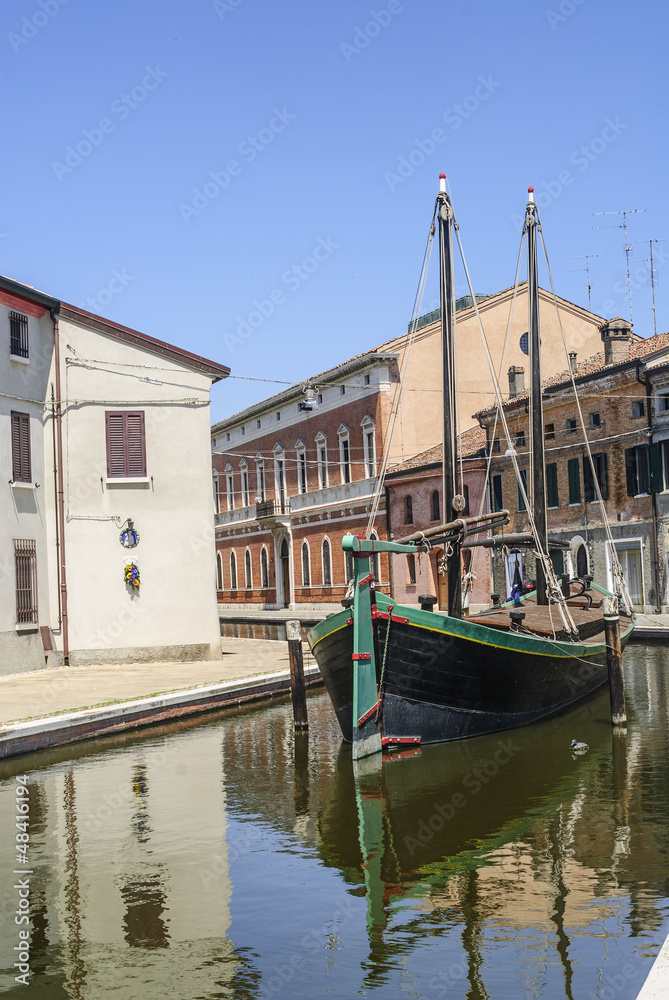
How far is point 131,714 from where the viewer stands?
53.8 ft

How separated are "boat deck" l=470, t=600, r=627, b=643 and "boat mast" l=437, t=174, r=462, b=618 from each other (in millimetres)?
1081

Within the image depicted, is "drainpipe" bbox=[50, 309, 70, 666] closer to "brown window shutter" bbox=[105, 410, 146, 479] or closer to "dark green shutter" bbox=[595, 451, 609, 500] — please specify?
"brown window shutter" bbox=[105, 410, 146, 479]

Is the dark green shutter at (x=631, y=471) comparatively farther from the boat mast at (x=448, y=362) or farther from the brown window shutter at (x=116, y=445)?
the brown window shutter at (x=116, y=445)

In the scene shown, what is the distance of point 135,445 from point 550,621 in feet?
Answer: 37.0

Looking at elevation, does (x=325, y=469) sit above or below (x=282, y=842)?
above

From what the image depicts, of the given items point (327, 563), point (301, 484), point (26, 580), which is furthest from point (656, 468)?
point (301, 484)

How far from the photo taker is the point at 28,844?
1051cm

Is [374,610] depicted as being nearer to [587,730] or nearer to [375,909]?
[587,730]

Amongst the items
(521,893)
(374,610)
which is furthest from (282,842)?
(374,610)

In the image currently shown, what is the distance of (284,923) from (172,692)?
10.1m

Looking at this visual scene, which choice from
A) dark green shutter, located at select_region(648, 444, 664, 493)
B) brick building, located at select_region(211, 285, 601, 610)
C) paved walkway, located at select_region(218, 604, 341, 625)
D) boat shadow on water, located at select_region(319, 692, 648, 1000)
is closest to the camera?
boat shadow on water, located at select_region(319, 692, 648, 1000)

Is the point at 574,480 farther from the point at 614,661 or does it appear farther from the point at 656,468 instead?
the point at 614,661

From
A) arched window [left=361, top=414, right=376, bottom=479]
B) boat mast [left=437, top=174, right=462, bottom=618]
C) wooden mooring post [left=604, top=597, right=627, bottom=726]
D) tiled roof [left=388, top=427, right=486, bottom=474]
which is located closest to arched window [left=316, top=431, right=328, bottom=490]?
arched window [left=361, top=414, right=376, bottom=479]

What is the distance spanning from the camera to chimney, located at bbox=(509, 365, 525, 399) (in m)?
43.0
